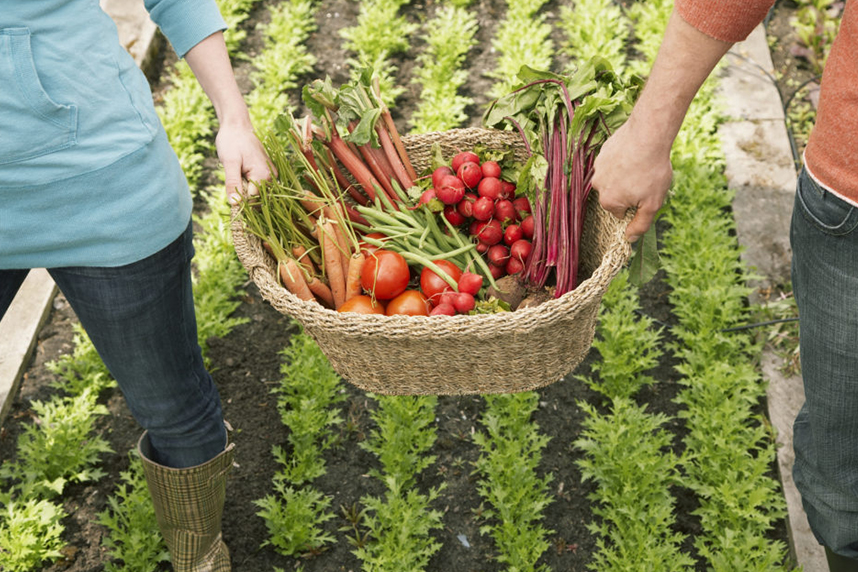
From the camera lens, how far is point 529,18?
4773mm

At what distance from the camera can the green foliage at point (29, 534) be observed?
247cm


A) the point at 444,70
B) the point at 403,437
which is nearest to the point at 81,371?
the point at 403,437

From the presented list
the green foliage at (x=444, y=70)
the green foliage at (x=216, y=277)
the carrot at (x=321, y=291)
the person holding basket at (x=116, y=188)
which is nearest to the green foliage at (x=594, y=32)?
the green foliage at (x=444, y=70)

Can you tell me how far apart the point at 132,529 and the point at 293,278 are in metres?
1.13

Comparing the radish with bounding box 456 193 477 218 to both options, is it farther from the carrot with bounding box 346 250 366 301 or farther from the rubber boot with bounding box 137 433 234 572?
the rubber boot with bounding box 137 433 234 572

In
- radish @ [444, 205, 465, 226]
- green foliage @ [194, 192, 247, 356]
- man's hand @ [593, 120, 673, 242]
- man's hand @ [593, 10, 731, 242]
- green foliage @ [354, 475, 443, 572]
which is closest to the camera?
man's hand @ [593, 10, 731, 242]

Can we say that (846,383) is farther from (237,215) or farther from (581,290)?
(237,215)

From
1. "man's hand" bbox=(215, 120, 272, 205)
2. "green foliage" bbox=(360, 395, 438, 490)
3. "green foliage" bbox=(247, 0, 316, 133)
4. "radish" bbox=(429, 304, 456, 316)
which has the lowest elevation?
"green foliage" bbox=(360, 395, 438, 490)

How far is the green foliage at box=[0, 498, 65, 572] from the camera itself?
2.47m

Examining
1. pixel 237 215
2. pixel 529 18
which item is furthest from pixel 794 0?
pixel 237 215

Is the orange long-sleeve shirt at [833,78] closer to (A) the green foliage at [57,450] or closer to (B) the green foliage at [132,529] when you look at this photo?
(B) the green foliage at [132,529]

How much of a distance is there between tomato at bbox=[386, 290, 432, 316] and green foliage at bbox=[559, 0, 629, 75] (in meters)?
2.61

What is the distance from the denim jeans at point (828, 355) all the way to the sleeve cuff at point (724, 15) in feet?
1.13

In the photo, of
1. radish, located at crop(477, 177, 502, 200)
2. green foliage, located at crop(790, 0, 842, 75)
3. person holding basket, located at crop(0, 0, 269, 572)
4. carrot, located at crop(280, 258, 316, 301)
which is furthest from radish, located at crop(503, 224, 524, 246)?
green foliage, located at crop(790, 0, 842, 75)
